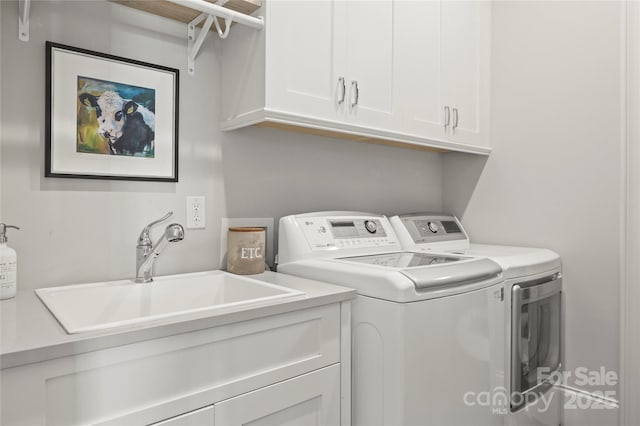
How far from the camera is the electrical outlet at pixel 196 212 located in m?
1.67

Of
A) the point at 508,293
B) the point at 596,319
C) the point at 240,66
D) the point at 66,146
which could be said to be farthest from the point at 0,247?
the point at 596,319

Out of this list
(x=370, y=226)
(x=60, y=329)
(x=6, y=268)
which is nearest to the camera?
(x=60, y=329)

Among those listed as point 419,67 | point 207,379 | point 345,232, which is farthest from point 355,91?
point 207,379

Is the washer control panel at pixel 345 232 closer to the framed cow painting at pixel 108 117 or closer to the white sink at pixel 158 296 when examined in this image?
the white sink at pixel 158 296

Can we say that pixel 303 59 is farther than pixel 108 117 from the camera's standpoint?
Yes

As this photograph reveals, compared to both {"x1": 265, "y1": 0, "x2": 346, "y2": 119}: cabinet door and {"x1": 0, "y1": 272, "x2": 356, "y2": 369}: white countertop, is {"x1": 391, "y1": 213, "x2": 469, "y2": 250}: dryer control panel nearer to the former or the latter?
Result: {"x1": 265, "y1": 0, "x2": 346, "y2": 119}: cabinet door

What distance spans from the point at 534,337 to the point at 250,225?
1262 mm

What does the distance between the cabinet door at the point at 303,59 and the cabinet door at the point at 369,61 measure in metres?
0.06

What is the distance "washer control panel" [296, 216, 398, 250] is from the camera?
1760 millimetres

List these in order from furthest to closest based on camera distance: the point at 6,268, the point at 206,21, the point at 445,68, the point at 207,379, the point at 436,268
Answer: the point at 445,68, the point at 206,21, the point at 436,268, the point at 6,268, the point at 207,379

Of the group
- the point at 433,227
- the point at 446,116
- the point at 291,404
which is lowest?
the point at 291,404

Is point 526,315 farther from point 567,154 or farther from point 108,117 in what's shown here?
point 108,117

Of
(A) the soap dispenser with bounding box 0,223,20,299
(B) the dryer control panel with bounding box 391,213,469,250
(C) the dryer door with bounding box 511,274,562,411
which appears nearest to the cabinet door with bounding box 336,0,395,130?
(B) the dryer control panel with bounding box 391,213,469,250

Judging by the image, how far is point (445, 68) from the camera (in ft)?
6.97
